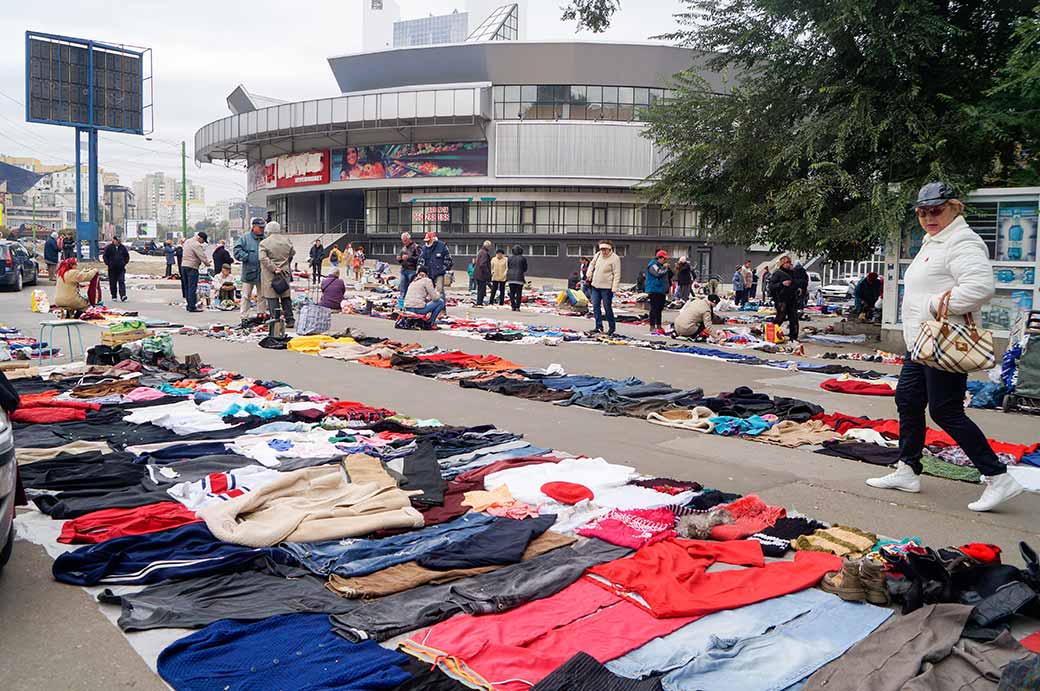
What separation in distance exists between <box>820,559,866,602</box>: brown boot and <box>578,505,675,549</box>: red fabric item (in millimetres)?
1019

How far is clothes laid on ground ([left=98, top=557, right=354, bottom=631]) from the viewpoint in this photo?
162 inches

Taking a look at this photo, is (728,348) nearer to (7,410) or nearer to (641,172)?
(7,410)

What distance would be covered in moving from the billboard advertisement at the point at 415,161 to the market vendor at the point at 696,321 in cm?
4067

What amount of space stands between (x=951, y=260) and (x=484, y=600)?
13.5 ft

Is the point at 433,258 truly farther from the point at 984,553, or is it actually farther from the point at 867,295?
the point at 984,553

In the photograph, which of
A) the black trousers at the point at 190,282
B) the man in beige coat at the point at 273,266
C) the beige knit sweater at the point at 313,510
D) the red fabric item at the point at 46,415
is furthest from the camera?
the black trousers at the point at 190,282

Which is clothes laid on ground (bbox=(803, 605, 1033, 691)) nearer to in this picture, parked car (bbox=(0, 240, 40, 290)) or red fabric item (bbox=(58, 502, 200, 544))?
red fabric item (bbox=(58, 502, 200, 544))

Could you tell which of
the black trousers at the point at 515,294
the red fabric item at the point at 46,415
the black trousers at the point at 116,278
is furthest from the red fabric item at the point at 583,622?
the black trousers at the point at 116,278

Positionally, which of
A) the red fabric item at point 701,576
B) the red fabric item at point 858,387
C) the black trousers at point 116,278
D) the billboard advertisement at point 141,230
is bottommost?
the red fabric item at point 701,576

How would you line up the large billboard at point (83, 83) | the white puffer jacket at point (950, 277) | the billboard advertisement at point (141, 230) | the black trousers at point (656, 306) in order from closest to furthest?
the white puffer jacket at point (950, 277) → the black trousers at point (656, 306) → the large billboard at point (83, 83) → the billboard advertisement at point (141, 230)

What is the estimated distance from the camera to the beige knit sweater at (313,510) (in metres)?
5.13

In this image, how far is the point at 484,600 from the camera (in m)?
4.32

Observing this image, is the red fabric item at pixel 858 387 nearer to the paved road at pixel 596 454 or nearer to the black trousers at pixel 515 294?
the paved road at pixel 596 454

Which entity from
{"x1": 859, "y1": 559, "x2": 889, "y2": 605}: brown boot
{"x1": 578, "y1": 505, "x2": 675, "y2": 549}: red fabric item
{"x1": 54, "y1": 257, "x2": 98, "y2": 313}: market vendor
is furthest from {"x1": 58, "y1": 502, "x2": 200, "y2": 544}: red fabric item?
{"x1": 54, "y1": 257, "x2": 98, "y2": 313}: market vendor
